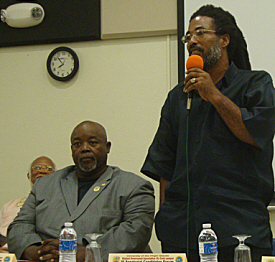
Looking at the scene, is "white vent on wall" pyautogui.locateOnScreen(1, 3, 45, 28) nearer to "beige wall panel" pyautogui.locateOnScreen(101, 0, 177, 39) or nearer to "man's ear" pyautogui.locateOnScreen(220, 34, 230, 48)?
"beige wall panel" pyautogui.locateOnScreen(101, 0, 177, 39)

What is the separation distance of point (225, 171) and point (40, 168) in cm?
220

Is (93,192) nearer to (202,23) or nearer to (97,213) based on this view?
(97,213)

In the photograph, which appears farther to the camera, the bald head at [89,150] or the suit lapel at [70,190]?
the bald head at [89,150]

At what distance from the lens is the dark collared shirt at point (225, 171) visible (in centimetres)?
178

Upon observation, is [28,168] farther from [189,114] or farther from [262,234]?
[262,234]

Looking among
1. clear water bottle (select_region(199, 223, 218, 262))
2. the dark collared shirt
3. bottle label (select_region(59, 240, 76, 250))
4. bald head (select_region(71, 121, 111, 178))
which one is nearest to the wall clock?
bald head (select_region(71, 121, 111, 178))

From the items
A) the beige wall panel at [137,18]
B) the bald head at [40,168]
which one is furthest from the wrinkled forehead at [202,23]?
the bald head at [40,168]

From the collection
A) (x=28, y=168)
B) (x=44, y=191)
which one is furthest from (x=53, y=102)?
(x=44, y=191)

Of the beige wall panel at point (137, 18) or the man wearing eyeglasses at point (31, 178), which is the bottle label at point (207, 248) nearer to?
the man wearing eyeglasses at point (31, 178)

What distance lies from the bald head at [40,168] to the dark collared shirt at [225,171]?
1.94 meters

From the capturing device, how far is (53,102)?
13.4 feet

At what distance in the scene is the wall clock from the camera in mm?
4016

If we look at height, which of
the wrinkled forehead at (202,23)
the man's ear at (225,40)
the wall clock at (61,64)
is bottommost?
the man's ear at (225,40)

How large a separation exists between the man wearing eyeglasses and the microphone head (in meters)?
2.14
